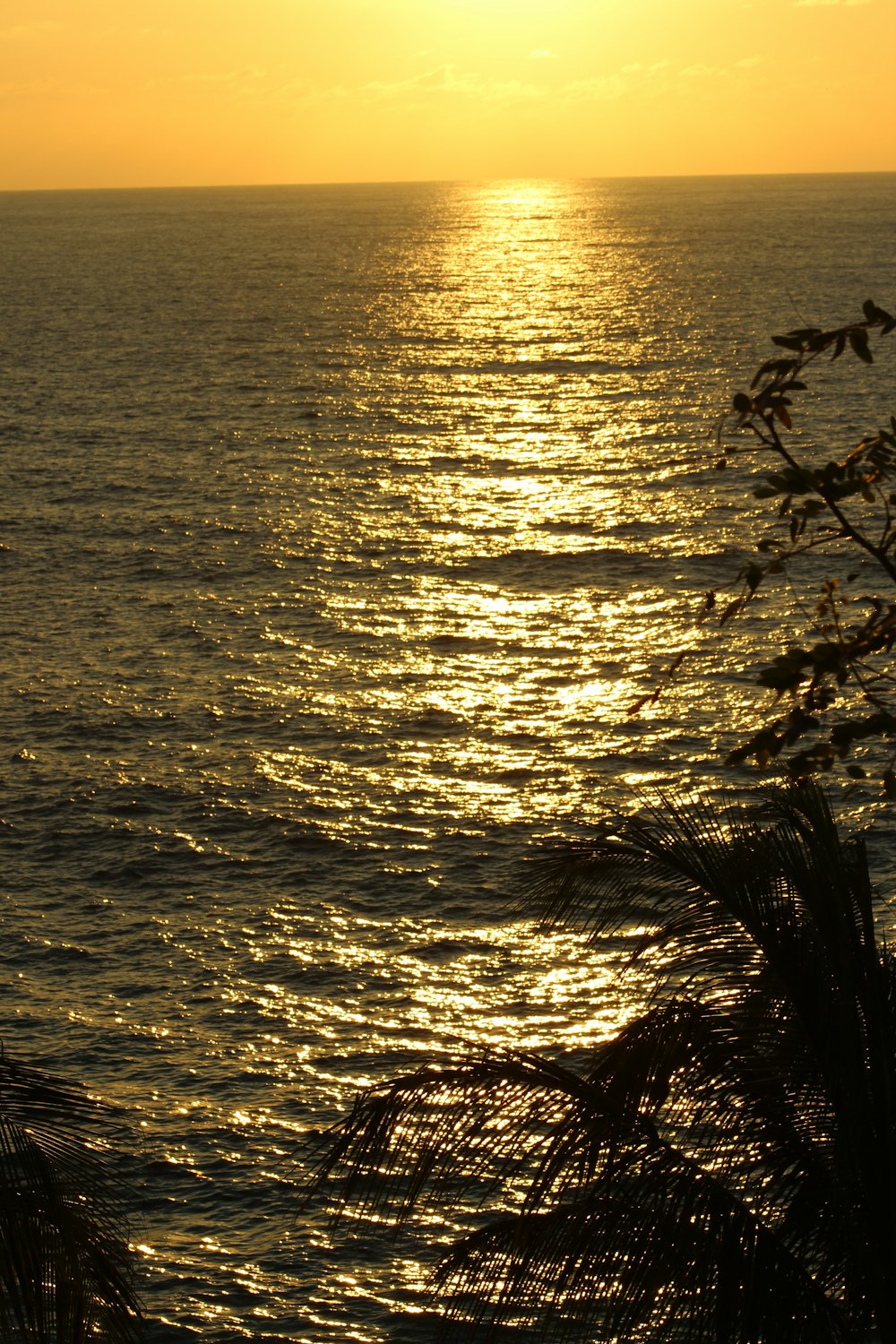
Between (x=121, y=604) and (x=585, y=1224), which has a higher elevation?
(x=585, y=1224)

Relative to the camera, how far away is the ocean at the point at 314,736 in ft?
80.5

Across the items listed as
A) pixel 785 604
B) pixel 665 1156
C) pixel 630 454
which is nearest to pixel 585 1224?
pixel 665 1156

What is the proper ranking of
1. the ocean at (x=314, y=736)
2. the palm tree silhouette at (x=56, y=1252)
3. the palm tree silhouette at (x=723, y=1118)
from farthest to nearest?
1. the ocean at (x=314, y=736)
2. the palm tree silhouette at (x=723, y=1118)
3. the palm tree silhouette at (x=56, y=1252)

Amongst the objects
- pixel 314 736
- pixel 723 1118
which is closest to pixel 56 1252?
pixel 723 1118

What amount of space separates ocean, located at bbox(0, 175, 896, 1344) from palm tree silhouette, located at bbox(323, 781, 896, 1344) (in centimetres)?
210

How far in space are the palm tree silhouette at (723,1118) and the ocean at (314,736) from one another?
Result: 2098 millimetres

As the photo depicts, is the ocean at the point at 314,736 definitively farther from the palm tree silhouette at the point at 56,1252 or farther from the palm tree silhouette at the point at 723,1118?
the palm tree silhouette at the point at 56,1252

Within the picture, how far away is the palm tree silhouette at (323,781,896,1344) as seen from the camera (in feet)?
34.4

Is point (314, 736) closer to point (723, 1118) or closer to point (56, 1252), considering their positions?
point (723, 1118)

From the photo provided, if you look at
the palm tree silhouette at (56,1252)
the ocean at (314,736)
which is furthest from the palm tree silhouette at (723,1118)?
the ocean at (314,736)

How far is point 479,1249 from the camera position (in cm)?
1115

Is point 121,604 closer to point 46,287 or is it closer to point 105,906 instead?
point 105,906

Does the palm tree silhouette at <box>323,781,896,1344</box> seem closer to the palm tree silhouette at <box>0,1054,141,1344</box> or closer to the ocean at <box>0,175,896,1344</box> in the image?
the palm tree silhouette at <box>0,1054,141,1344</box>

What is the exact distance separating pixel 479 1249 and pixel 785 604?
39.8 metres
